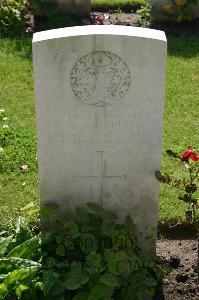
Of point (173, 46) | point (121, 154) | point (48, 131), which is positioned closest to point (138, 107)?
point (121, 154)

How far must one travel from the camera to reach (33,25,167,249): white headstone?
142 inches

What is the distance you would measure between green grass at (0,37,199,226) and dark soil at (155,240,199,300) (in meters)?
0.31

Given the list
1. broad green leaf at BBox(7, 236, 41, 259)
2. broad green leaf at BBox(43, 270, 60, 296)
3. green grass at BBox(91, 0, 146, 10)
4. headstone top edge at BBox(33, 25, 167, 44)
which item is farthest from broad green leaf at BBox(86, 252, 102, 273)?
green grass at BBox(91, 0, 146, 10)

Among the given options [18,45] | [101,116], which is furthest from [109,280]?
[18,45]

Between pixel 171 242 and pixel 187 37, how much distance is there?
4.73 m

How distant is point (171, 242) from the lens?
15.0ft

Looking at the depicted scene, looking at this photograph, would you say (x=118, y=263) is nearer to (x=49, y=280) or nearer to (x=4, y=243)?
(x=49, y=280)

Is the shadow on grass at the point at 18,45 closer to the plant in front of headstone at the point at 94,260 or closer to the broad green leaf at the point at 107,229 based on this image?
the plant in front of headstone at the point at 94,260

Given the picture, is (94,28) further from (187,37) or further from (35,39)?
(187,37)

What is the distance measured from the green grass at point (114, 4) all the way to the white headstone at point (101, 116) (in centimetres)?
623

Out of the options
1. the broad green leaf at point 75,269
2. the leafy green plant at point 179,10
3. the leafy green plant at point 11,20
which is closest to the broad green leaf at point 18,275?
the broad green leaf at point 75,269

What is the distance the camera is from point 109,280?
3.59 m

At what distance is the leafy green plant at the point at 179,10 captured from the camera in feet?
28.7

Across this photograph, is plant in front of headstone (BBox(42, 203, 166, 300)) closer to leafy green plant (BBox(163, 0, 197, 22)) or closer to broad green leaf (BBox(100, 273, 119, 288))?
→ broad green leaf (BBox(100, 273, 119, 288))
